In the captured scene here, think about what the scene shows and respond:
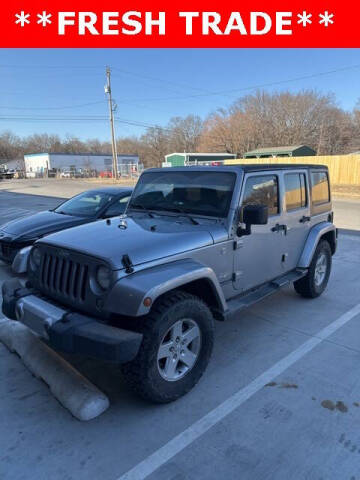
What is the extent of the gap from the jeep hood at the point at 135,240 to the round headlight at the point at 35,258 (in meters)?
0.14

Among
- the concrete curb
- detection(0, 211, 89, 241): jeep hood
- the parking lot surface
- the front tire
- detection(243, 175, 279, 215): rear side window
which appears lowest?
the parking lot surface

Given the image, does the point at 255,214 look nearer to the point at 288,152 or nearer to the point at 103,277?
the point at 103,277

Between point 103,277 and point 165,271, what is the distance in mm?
446

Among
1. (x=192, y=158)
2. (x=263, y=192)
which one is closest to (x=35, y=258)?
(x=263, y=192)

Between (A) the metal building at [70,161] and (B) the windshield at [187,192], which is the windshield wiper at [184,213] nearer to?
(B) the windshield at [187,192]

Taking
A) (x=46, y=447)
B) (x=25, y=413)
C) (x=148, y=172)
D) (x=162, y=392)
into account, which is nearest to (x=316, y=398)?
(x=162, y=392)

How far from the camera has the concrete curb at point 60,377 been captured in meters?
2.46

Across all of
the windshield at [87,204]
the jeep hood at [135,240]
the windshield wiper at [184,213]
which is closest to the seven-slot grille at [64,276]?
the jeep hood at [135,240]

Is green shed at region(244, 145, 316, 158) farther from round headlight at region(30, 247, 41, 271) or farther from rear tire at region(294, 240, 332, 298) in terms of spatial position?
round headlight at region(30, 247, 41, 271)

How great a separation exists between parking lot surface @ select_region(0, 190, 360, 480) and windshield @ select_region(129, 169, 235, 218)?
140cm

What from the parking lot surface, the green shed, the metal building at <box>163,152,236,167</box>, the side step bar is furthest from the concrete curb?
the metal building at <box>163,152,236,167</box>

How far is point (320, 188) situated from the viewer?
4793 mm

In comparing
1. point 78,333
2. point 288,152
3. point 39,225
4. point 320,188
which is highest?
point 288,152

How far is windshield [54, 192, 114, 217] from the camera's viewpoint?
6.42m
